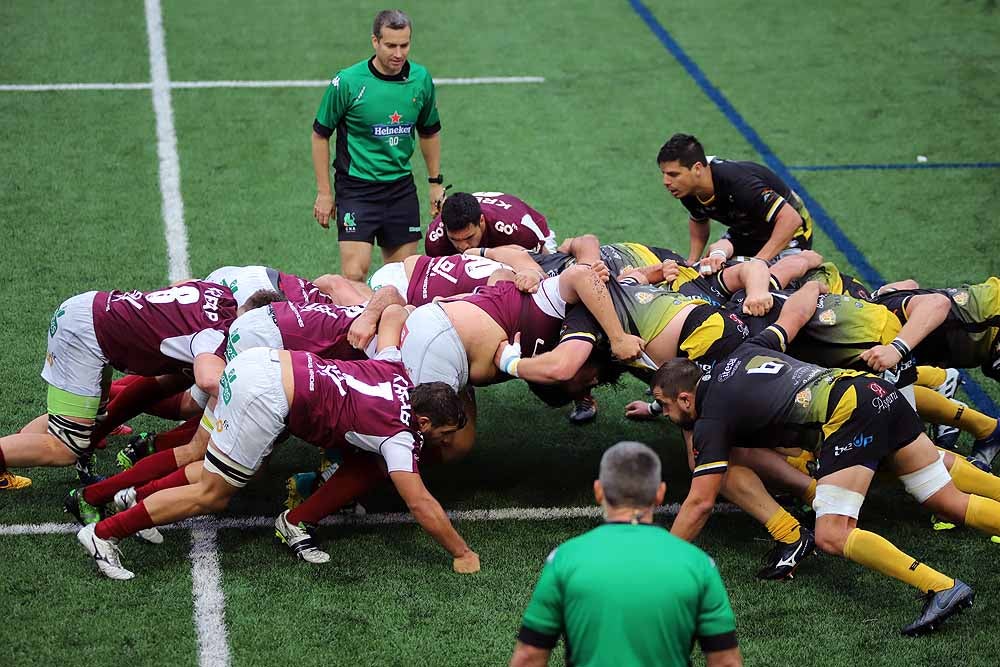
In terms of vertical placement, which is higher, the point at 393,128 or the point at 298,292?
the point at 393,128

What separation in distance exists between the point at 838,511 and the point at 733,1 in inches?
423

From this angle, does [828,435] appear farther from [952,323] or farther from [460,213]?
[460,213]

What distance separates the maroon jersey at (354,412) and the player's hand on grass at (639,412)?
7.40ft

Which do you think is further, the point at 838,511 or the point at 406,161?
the point at 406,161

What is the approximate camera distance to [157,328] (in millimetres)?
6566

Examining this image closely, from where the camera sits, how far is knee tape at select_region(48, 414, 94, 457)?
6629 mm

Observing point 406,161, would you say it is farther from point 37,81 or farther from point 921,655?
point 37,81

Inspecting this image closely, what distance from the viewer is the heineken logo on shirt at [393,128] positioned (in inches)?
332

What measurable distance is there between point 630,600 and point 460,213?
4008mm

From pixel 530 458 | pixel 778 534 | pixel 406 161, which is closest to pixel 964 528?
pixel 778 534

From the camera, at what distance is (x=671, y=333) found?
6613mm

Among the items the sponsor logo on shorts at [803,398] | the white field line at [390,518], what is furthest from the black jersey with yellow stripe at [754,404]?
the white field line at [390,518]

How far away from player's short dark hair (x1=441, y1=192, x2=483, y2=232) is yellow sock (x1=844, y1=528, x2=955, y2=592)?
2.96 m

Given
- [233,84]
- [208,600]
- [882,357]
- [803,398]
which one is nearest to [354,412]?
[208,600]
